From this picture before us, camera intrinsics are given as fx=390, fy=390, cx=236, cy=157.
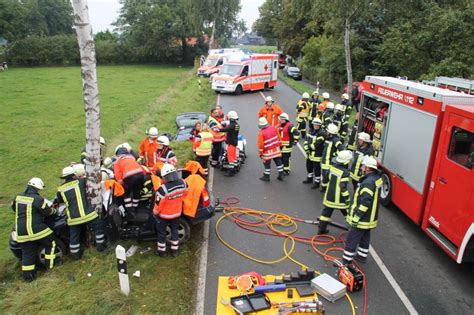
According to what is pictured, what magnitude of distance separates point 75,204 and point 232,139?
5128mm

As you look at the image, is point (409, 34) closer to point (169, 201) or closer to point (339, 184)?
point (339, 184)

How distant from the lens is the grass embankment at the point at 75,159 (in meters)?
5.59

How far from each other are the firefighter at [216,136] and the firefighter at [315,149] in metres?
2.58

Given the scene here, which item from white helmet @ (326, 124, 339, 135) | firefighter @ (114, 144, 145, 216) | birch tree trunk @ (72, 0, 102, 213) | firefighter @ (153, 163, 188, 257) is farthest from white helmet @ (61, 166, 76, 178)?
white helmet @ (326, 124, 339, 135)

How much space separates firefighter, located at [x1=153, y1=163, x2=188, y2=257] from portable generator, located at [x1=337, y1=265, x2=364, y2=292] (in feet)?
9.25

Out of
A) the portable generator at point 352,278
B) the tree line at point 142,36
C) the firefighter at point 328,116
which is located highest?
the tree line at point 142,36

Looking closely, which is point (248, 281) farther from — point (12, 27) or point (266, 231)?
point (12, 27)

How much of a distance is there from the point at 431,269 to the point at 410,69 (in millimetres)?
15834

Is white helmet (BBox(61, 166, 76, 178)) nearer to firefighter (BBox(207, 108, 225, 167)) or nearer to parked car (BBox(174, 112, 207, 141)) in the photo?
firefighter (BBox(207, 108, 225, 167))

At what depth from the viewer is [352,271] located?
614 cm

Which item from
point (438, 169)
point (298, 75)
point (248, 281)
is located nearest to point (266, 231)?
point (248, 281)

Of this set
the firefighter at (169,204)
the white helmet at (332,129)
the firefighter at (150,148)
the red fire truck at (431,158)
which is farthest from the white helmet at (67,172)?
the red fire truck at (431,158)

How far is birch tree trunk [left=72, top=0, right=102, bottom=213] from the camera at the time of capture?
19.6ft

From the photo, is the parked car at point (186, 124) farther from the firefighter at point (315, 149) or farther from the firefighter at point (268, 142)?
the firefighter at point (315, 149)
